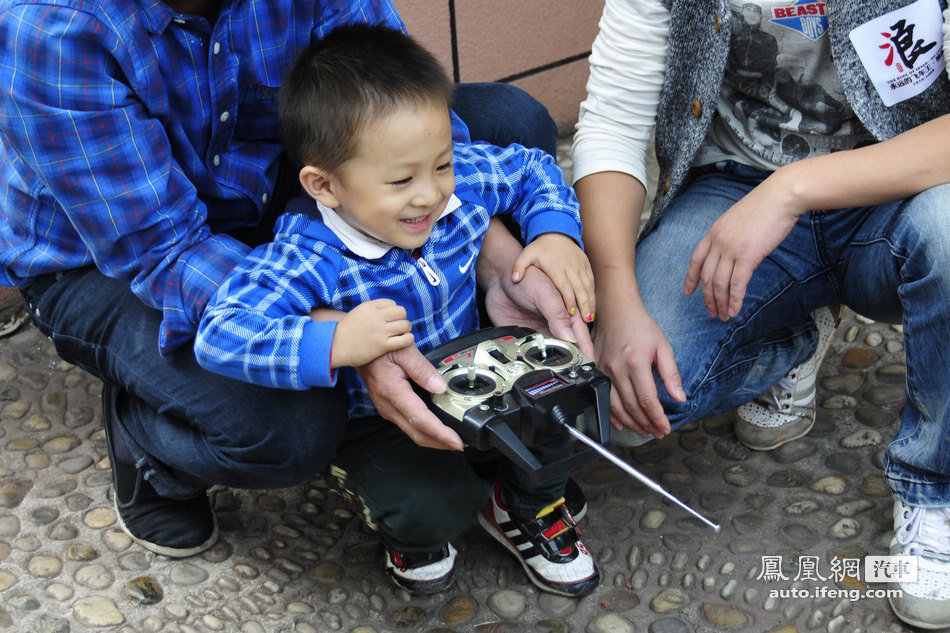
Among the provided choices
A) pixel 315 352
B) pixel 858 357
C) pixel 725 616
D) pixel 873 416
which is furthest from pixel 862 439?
pixel 315 352

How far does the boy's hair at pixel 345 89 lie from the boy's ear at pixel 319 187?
21 mm

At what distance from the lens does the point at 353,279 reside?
1529 mm

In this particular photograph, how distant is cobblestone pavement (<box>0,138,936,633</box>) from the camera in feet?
5.46

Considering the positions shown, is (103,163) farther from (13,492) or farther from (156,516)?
(13,492)

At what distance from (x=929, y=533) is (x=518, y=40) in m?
1.95

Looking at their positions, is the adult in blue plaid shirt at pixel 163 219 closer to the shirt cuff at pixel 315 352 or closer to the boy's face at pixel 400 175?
the shirt cuff at pixel 315 352

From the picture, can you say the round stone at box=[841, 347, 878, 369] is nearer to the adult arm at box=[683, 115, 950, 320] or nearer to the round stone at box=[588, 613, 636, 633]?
the adult arm at box=[683, 115, 950, 320]

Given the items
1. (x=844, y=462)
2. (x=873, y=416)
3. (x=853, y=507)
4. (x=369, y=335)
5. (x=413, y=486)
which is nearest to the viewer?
(x=369, y=335)

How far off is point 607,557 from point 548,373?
0.51m

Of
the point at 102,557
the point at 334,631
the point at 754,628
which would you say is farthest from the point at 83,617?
the point at 754,628

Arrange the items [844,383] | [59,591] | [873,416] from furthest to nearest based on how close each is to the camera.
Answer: [844,383] < [873,416] < [59,591]

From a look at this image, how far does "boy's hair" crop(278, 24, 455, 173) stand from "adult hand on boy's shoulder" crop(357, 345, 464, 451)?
0.31m

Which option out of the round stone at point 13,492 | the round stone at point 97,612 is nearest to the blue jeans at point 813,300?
the round stone at point 97,612

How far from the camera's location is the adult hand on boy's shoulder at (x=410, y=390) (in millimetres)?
1396
